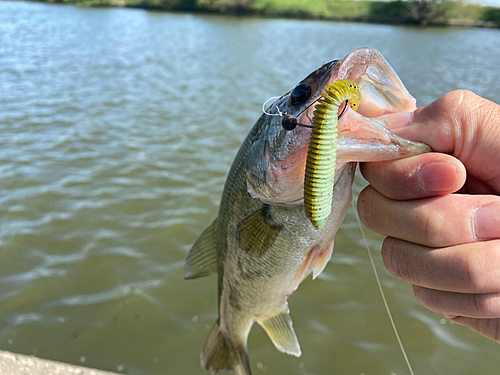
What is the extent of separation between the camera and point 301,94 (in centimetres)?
136

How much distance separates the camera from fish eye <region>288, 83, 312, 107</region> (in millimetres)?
1345

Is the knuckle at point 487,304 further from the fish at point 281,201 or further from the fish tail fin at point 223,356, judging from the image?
the fish tail fin at point 223,356

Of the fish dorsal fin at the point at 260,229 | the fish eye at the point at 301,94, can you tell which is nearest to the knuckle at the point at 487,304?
the fish dorsal fin at the point at 260,229

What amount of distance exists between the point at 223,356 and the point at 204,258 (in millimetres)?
695

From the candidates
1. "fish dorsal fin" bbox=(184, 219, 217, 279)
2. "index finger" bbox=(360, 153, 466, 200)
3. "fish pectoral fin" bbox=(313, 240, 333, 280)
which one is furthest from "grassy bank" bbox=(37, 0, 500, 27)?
"index finger" bbox=(360, 153, 466, 200)

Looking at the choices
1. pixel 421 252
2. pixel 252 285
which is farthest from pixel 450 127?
pixel 252 285

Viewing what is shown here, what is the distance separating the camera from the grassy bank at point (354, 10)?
141 feet

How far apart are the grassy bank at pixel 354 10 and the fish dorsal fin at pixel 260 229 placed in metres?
47.6

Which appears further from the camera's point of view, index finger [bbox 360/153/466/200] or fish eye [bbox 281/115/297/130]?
fish eye [bbox 281/115/297/130]

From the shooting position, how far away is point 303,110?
1327mm

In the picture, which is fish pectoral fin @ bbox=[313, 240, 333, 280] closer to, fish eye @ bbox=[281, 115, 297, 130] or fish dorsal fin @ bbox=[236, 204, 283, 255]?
fish dorsal fin @ bbox=[236, 204, 283, 255]

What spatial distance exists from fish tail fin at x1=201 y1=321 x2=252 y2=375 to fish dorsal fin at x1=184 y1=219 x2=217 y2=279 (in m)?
0.44

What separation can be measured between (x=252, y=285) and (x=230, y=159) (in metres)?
4.23

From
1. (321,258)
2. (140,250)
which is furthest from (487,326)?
(140,250)
